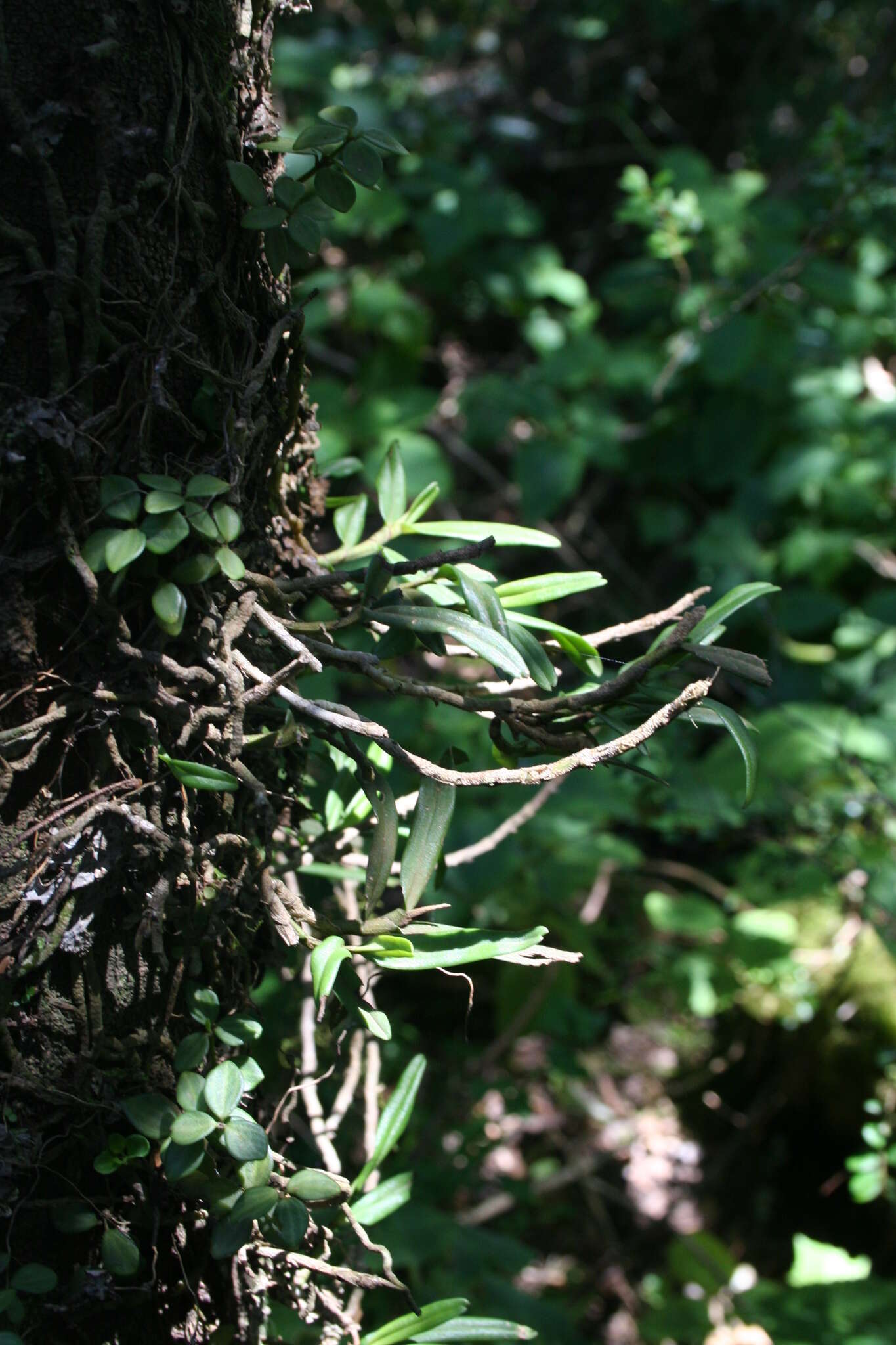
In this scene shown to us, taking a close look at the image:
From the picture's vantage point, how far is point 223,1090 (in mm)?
602

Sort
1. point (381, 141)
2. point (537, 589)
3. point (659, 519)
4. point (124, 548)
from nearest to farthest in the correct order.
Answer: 1. point (124, 548)
2. point (381, 141)
3. point (537, 589)
4. point (659, 519)

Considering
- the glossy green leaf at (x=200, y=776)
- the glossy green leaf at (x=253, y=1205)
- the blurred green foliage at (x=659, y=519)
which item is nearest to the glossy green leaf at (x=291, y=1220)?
the glossy green leaf at (x=253, y=1205)

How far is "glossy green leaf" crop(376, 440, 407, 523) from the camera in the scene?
0.81 metres

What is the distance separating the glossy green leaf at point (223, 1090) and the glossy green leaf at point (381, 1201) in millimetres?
201

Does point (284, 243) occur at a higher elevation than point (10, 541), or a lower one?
higher

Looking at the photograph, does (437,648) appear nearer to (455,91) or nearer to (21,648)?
(21,648)

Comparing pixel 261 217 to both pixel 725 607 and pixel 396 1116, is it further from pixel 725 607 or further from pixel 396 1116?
pixel 396 1116

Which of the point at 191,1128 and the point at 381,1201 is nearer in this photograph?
the point at 191,1128

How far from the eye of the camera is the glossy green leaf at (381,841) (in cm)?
61

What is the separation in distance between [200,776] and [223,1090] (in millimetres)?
189

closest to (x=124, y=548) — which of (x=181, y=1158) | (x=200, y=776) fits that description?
(x=200, y=776)

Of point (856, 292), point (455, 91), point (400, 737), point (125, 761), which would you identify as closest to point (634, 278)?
point (856, 292)

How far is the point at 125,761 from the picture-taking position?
616mm

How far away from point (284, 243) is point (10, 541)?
253 millimetres
